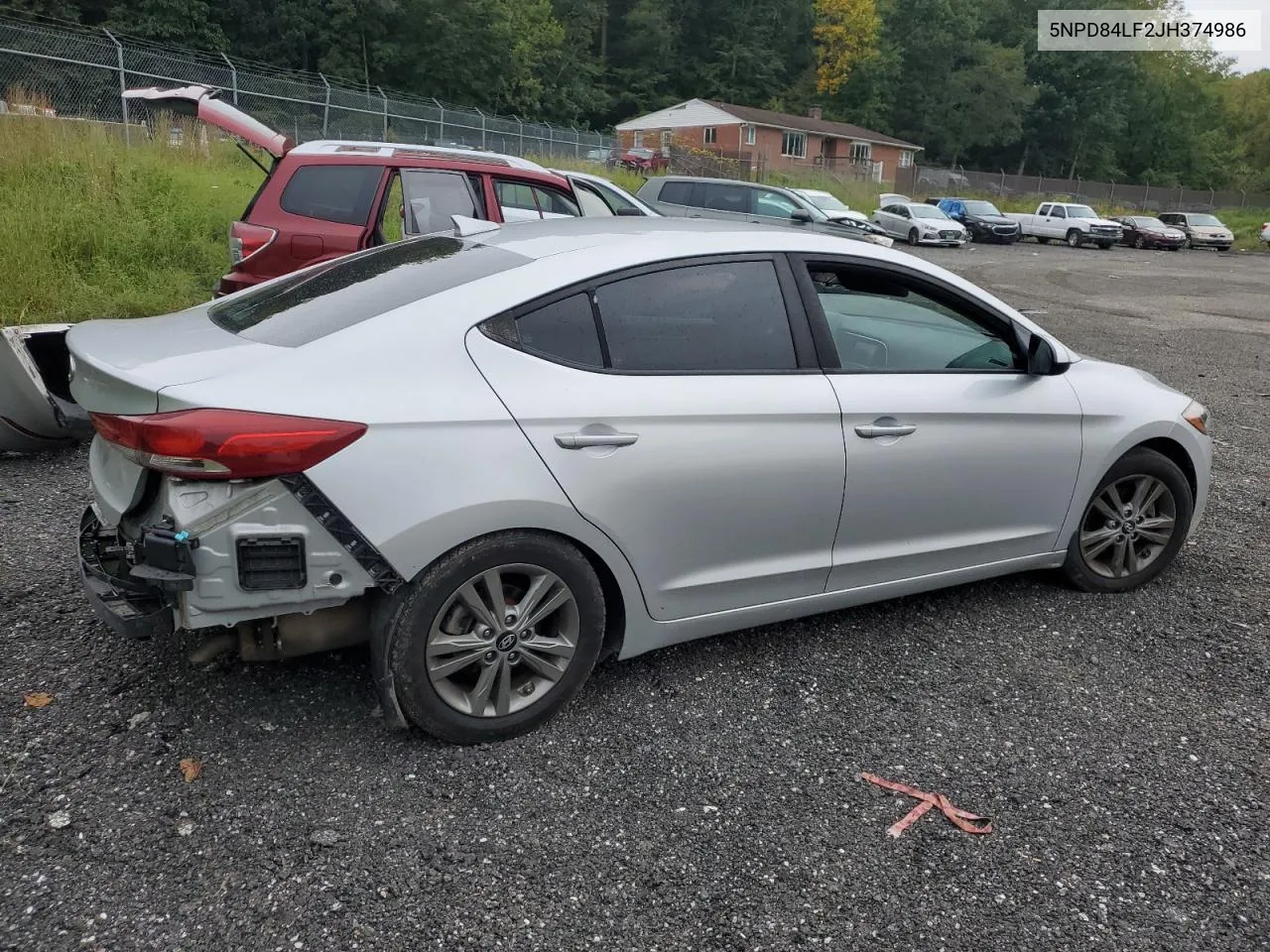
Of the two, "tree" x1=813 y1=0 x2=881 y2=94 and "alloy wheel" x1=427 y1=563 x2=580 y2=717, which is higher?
"tree" x1=813 y1=0 x2=881 y2=94

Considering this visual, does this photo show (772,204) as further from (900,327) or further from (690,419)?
(690,419)

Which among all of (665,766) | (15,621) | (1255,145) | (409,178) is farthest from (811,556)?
(1255,145)

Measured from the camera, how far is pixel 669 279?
3201mm

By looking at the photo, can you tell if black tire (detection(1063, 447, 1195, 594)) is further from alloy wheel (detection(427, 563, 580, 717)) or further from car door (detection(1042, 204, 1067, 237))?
car door (detection(1042, 204, 1067, 237))

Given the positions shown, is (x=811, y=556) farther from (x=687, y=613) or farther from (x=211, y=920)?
(x=211, y=920)

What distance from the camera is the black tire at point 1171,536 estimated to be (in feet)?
13.5

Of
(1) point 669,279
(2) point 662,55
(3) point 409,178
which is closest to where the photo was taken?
(1) point 669,279

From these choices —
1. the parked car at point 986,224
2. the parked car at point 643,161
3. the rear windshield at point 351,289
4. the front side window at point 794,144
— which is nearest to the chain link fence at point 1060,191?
the front side window at point 794,144

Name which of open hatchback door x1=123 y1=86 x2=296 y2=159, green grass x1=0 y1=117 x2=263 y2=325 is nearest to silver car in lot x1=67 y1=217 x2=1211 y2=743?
open hatchback door x1=123 y1=86 x2=296 y2=159

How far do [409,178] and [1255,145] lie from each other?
313 feet

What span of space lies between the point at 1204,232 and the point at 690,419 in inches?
1803

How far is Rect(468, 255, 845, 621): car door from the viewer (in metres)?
2.87

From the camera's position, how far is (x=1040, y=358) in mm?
3809

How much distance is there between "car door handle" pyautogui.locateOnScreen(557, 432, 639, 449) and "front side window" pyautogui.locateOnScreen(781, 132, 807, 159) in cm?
6192
